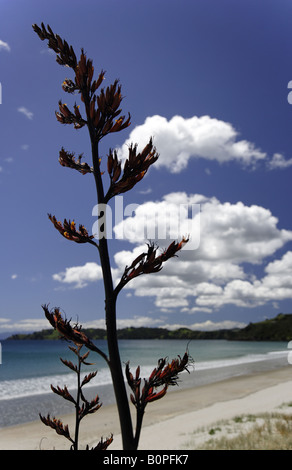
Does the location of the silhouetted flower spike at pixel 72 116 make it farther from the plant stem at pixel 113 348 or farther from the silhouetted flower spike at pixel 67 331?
the silhouetted flower spike at pixel 67 331

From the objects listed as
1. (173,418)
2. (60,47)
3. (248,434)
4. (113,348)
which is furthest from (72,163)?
(173,418)

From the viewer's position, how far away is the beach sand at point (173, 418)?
1606cm

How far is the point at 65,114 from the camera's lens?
8.76 feet

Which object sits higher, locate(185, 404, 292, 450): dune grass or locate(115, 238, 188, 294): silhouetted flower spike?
locate(115, 238, 188, 294): silhouetted flower spike

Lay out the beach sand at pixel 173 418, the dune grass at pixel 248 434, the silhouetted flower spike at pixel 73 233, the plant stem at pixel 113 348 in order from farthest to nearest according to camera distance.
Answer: the beach sand at pixel 173 418 → the dune grass at pixel 248 434 → the silhouetted flower spike at pixel 73 233 → the plant stem at pixel 113 348

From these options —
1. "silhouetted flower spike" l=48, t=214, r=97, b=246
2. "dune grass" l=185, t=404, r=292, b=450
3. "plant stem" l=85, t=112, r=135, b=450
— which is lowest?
"dune grass" l=185, t=404, r=292, b=450

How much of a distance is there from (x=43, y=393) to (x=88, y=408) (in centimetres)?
3369

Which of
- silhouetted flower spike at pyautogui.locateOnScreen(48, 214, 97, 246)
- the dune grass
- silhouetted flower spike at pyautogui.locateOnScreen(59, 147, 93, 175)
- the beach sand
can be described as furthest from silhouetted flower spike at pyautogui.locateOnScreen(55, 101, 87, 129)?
the beach sand

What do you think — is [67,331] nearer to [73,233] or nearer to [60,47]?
[73,233]

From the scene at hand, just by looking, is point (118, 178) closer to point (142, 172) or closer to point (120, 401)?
point (142, 172)

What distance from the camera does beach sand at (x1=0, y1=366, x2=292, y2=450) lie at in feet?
52.7

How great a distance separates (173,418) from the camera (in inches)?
827

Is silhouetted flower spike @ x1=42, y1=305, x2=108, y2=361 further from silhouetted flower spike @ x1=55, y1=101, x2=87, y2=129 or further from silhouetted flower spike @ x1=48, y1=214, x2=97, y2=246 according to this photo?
silhouetted flower spike @ x1=55, y1=101, x2=87, y2=129

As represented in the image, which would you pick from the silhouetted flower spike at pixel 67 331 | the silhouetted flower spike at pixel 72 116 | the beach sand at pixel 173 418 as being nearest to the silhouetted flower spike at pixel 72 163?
the silhouetted flower spike at pixel 72 116
